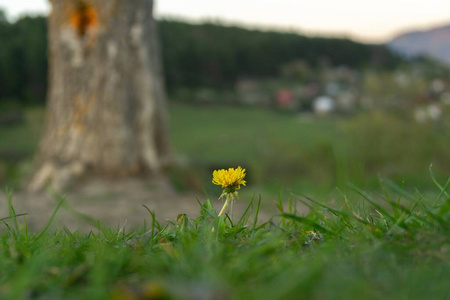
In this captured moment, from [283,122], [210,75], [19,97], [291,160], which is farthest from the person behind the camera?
[210,75]

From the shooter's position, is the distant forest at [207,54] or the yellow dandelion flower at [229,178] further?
the distant forest at [207,54]

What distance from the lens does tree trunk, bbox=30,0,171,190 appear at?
629cm

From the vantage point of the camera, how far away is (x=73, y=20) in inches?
251

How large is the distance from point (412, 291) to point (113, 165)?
227 inches

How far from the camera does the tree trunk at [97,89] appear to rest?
6.29 meters

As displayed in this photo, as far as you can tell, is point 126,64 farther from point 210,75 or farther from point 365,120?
point 210,75

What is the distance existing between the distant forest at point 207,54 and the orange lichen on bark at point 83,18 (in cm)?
2022

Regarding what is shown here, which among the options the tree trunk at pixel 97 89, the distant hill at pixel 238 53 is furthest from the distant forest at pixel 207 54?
the tree trunk at pixel 97 89

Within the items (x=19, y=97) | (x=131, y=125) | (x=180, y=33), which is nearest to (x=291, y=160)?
(x=131, y=125)

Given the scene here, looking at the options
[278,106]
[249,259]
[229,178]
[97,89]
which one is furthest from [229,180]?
[278,106]

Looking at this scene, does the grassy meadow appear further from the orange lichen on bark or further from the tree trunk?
the orange lichen on bark

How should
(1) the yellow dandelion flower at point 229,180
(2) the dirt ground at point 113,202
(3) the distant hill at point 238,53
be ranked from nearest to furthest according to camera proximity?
(1) the yellow dandelion flower at point 229,180
(2) the dirt ground at point 113,202
(3) the distant hill at point 238,53

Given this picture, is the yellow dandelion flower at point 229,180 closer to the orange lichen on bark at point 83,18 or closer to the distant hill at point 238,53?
the orange lichen on bark at point 83,18

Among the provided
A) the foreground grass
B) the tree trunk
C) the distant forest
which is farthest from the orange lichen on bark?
the distant forest
